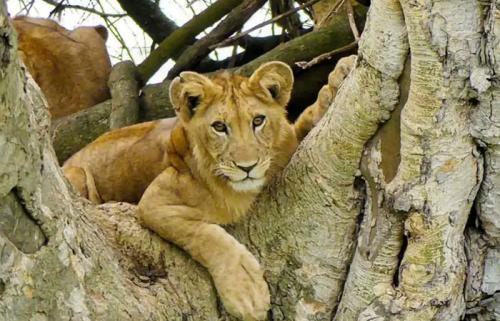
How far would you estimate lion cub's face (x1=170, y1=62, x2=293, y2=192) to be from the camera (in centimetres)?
344

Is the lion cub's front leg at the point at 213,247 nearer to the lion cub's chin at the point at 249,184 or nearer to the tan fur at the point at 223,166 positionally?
the tan fur at the point at 223,166

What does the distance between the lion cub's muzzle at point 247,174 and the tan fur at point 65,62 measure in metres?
2.24

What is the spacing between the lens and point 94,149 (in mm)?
4297

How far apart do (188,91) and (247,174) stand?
33cm

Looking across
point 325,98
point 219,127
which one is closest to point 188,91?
point 219,127

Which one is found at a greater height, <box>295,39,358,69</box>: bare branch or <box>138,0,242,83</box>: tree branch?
<box>295,39,358,69</box>: bare branch

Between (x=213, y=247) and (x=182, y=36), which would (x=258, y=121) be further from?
(x=182, y=36)

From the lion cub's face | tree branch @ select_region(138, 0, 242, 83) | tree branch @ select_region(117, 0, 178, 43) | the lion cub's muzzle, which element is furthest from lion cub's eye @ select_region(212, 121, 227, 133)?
tree branch @ select_region(117, 0, 178, 43)

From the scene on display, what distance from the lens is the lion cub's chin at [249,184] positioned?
3.46 metres

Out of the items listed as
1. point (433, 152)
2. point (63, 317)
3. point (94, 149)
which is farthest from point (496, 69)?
point (94, 149)

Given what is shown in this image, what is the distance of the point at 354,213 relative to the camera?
331cm

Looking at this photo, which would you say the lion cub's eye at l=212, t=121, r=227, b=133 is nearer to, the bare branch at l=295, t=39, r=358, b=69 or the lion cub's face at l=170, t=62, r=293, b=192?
the lion cub's face at l=170, t=62, r=293, b=192

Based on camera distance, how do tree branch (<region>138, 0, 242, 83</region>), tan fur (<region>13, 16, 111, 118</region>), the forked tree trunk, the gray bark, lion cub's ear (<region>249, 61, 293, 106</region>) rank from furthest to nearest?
tan fur (<region>13, 16, 111, 118</region>), tree branch (<region>138, 0, 242, 83</region>), the gray bark, lion cub's ear (<region>249, 61, 293, 106</region>), the forked tree trunk

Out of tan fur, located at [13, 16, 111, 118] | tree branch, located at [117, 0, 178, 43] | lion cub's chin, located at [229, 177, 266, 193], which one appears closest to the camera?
lion cub's chin, located at [229, 177, 266, 193]
